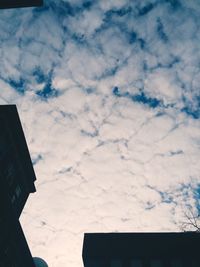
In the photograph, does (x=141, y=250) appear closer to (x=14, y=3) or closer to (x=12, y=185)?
(x=12, y=185)

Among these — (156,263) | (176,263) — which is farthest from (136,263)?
(176,263)

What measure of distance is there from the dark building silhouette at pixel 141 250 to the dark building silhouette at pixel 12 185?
7.71m

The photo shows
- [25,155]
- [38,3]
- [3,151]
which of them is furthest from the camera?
[25,155]

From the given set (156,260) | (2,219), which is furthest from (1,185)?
(156,260)

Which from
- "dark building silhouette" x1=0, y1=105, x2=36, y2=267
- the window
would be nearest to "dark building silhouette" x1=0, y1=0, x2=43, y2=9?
"dark building silhouette" x1=0, y1=105, x2=36, y2=267

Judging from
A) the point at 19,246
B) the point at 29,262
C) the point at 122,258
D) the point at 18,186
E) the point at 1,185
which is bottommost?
the point at 29,262

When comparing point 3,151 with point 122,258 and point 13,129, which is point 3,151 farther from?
point 122,258

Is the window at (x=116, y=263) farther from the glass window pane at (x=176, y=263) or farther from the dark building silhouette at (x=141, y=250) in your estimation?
the glass window pane at (x=176, y=263)

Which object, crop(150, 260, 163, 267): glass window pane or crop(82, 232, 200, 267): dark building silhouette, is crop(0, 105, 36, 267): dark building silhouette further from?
crop(150, 260, 163, 267): glass window pane

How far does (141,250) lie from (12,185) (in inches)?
582

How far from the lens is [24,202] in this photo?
28.2 m

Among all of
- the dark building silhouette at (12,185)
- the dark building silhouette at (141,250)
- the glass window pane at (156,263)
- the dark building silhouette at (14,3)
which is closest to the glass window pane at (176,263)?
the dark building silhouette at (141,250)

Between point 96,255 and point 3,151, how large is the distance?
13276mm

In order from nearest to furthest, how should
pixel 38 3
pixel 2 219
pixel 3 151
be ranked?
pixel 38 3, pixel 2 219, pixel 3 151
